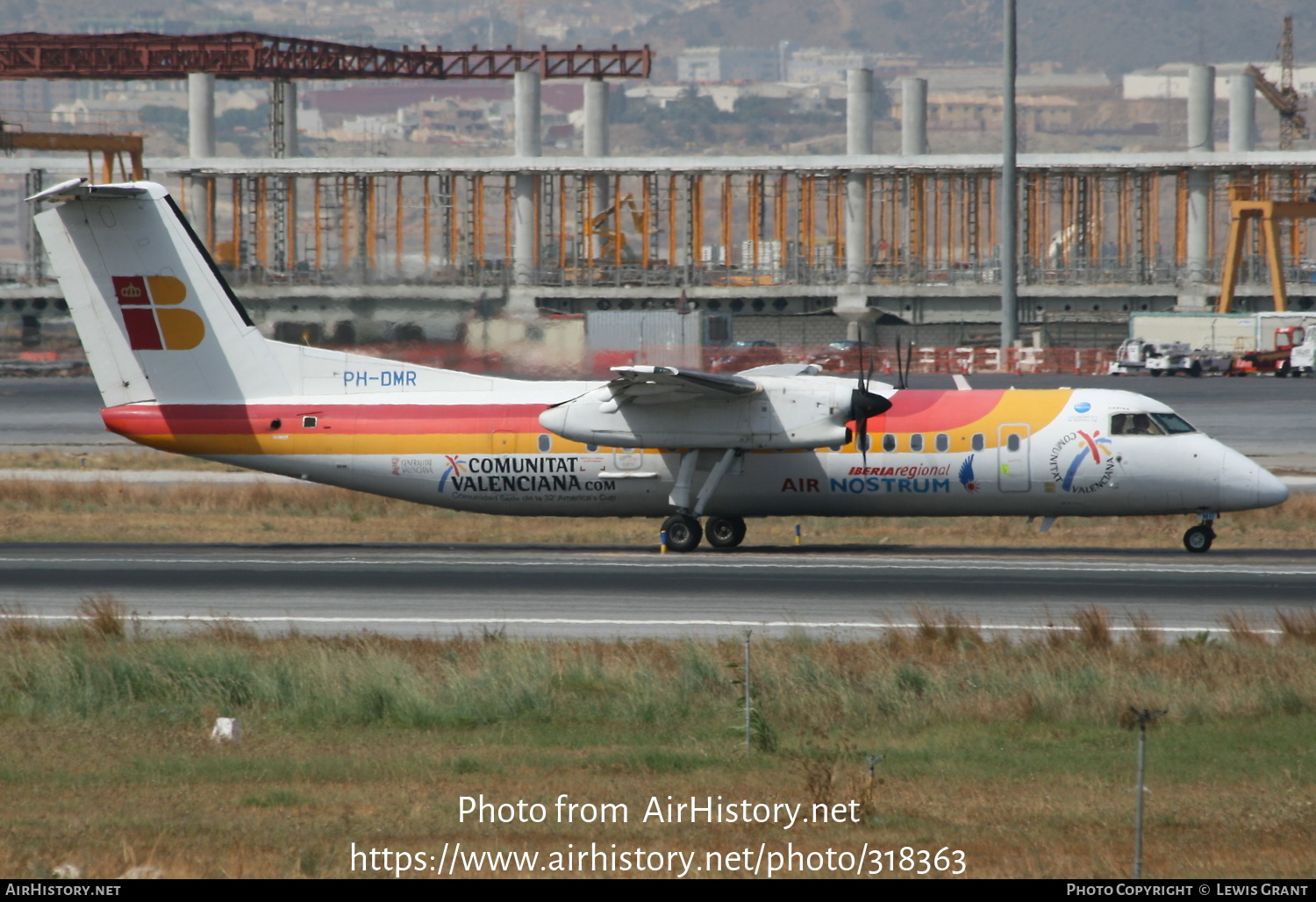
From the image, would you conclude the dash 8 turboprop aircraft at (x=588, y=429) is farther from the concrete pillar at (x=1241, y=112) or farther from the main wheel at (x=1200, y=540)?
the concrete pillar at (x=1241, y=112)

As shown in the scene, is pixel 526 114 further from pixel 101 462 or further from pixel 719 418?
pixel 719 418

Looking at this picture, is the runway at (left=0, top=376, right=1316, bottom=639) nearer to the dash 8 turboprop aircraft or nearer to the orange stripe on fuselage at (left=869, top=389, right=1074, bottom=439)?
the dash 8 turboprop aircraft

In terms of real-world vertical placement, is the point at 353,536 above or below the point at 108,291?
below

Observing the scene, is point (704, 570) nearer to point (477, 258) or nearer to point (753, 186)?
point (477, 258)

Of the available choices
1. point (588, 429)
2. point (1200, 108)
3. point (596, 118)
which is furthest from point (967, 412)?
point (596, 118)

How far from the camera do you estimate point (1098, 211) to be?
317 ft

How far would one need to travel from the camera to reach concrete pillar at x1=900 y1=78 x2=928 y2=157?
318 ft

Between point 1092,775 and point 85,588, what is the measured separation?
18099mm

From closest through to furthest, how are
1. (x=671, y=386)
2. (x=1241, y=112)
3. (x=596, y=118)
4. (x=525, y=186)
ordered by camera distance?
(x=671, y=386) < (x=525, y=186) < (x=1241, y=112) < (x=596, y=118)

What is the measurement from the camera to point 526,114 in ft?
328

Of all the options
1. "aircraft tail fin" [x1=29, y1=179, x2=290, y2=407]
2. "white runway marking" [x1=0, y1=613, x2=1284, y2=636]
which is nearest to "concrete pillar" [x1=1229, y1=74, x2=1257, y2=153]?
"aircraft tail fin" [x1=29, y1=179, x2=290, y2=407]

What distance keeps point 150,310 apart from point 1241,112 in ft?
288

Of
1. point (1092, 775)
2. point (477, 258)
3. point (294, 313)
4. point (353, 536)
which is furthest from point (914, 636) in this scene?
point (477, 258)

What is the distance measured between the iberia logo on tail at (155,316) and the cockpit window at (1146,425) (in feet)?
62.1
